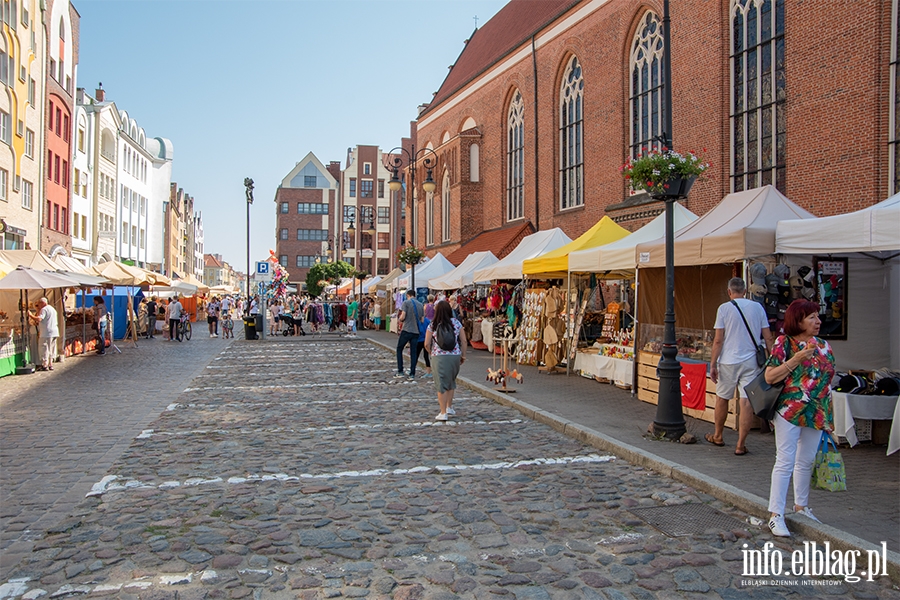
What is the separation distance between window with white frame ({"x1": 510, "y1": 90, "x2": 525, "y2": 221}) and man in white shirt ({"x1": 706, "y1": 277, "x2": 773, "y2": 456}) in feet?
74.3

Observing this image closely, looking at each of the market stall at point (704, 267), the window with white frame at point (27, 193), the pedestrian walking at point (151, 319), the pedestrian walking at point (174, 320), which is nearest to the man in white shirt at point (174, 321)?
the pedestrian walking at point (174, 320)

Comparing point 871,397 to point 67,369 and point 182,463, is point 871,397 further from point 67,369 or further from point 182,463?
point 67,369

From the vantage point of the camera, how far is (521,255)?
63.3 feet

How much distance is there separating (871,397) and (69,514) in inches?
328

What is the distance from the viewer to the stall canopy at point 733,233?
912 centimetres

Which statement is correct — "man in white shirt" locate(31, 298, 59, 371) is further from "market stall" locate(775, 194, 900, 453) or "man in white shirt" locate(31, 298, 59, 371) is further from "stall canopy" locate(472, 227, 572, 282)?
"market stall" locate(775, 194, 900, 453)

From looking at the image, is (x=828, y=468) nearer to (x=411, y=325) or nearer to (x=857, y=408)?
(x=857, y=408)

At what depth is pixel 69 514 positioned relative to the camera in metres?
5.64

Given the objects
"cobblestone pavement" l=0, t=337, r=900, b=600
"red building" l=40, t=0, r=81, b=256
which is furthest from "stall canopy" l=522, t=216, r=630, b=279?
"red building" l=40, t=0, r=81, b=256

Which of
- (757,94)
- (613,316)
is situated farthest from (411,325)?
(757,94)

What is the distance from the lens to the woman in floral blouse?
500 cm

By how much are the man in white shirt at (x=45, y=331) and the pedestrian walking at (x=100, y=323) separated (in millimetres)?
5048

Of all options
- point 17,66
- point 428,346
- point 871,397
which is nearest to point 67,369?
point 428,346

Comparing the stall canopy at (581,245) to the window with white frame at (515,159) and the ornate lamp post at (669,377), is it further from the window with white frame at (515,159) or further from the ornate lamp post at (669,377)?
the window with white frame at (515,159)
